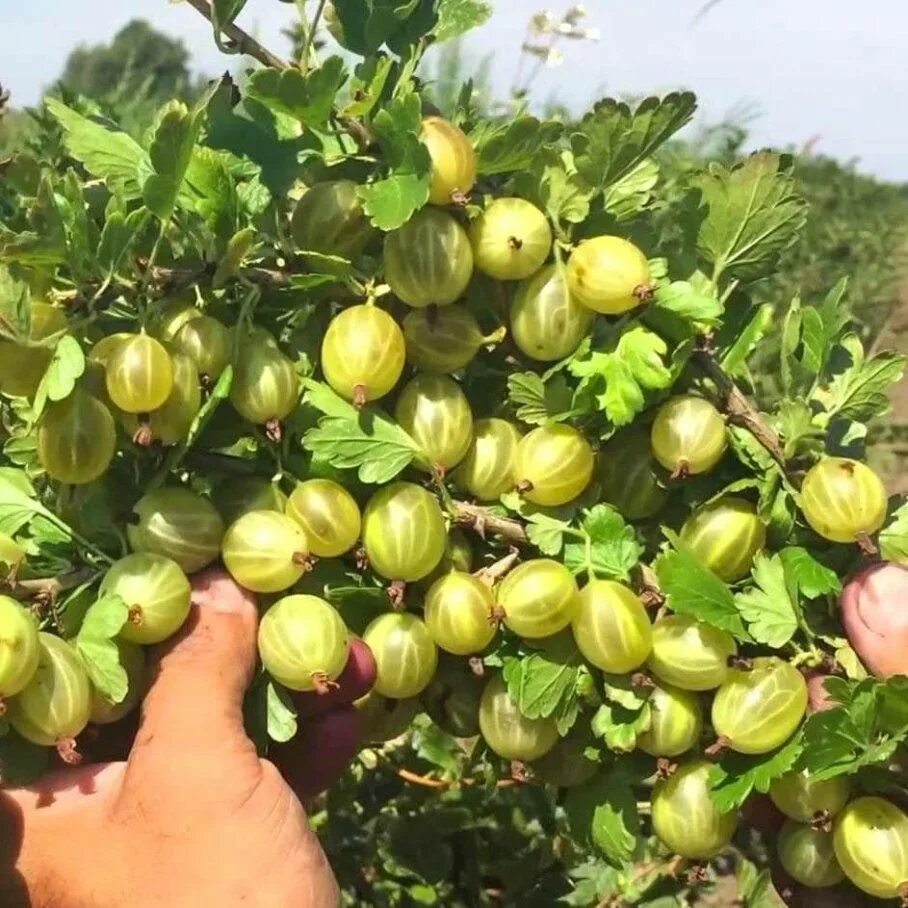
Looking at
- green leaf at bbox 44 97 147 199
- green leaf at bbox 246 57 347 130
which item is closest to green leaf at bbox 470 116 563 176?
green leaf at bbox 246 57 347 130

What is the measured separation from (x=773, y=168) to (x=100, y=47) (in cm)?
2609

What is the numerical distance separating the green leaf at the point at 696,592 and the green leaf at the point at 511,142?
280 mm

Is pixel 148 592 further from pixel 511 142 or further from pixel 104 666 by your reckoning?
pixel 511 142

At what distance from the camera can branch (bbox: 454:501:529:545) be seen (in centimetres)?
80

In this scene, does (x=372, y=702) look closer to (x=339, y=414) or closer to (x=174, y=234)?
(x=339, y=414)

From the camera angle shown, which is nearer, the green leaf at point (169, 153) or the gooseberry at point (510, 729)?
the green leaf at point (169, 153)

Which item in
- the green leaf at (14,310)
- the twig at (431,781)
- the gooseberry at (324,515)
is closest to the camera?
the green leaf at (14,310)

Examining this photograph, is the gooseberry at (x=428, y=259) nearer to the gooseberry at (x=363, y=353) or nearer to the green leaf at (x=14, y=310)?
the gooseberry at (x=363, y=353)

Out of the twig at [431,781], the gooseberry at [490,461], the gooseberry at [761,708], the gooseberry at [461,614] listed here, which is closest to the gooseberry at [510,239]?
the gooseberry at [490,461]

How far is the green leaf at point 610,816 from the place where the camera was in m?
0.83

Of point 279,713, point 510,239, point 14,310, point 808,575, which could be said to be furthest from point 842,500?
point 14,310

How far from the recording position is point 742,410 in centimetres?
79

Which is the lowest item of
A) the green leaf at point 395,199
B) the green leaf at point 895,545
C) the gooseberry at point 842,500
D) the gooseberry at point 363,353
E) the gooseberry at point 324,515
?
the gooseberry at point 324,515

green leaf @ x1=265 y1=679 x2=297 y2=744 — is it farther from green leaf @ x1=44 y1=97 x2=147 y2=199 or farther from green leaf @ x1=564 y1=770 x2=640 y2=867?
green leaf @ x1=44 y1=97 x2=147 y2=199
